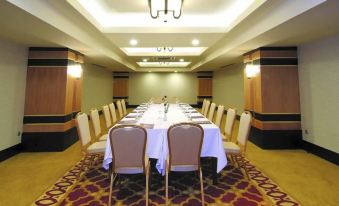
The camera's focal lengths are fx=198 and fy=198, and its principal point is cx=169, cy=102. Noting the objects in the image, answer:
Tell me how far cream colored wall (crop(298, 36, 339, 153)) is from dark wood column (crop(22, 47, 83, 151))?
17.7ft

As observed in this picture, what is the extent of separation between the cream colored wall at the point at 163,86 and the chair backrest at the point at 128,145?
10.5m

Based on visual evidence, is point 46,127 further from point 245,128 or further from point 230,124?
point 245,128

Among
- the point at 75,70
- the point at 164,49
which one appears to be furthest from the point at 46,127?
A: the point at 164,49

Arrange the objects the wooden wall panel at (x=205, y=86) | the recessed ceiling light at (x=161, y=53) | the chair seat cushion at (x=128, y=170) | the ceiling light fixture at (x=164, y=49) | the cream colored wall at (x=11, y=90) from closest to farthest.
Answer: the chair seat cushion at (x=128, y=170) → the cream colored wall at (x=11, y=90) → the ceiling light fixture at (x=164, y=49) → the recessed ceiling light at (x=161, y=53) → the wooden wall panel at (x=205, y=86)

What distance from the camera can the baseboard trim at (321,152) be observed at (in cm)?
370

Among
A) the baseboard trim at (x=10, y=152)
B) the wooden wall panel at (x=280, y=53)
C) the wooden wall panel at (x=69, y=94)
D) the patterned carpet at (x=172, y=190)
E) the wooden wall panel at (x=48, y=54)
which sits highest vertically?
the wooden wall panel at (x=280, y=53)

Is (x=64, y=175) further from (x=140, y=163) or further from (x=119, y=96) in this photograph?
(x=119, y=96)

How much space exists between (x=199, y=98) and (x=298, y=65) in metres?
7.98

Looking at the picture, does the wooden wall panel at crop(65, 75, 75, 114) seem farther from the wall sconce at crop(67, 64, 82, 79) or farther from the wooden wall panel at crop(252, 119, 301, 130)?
the wooden wall panel at crop(252, 119, 301, 130)

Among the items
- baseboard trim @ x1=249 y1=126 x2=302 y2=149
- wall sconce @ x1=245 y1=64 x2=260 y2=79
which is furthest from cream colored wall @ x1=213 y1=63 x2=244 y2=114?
baseboard trim @ x1=249 y1=126 x2=302 y2=149

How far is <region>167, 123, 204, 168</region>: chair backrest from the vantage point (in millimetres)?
2275

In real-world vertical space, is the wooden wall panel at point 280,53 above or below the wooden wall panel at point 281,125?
above

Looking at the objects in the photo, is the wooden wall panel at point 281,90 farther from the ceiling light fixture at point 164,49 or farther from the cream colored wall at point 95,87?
the cream colored wall at point 95,87

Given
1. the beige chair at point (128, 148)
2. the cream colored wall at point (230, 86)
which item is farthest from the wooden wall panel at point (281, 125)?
the beige chair at point (128, 148)
